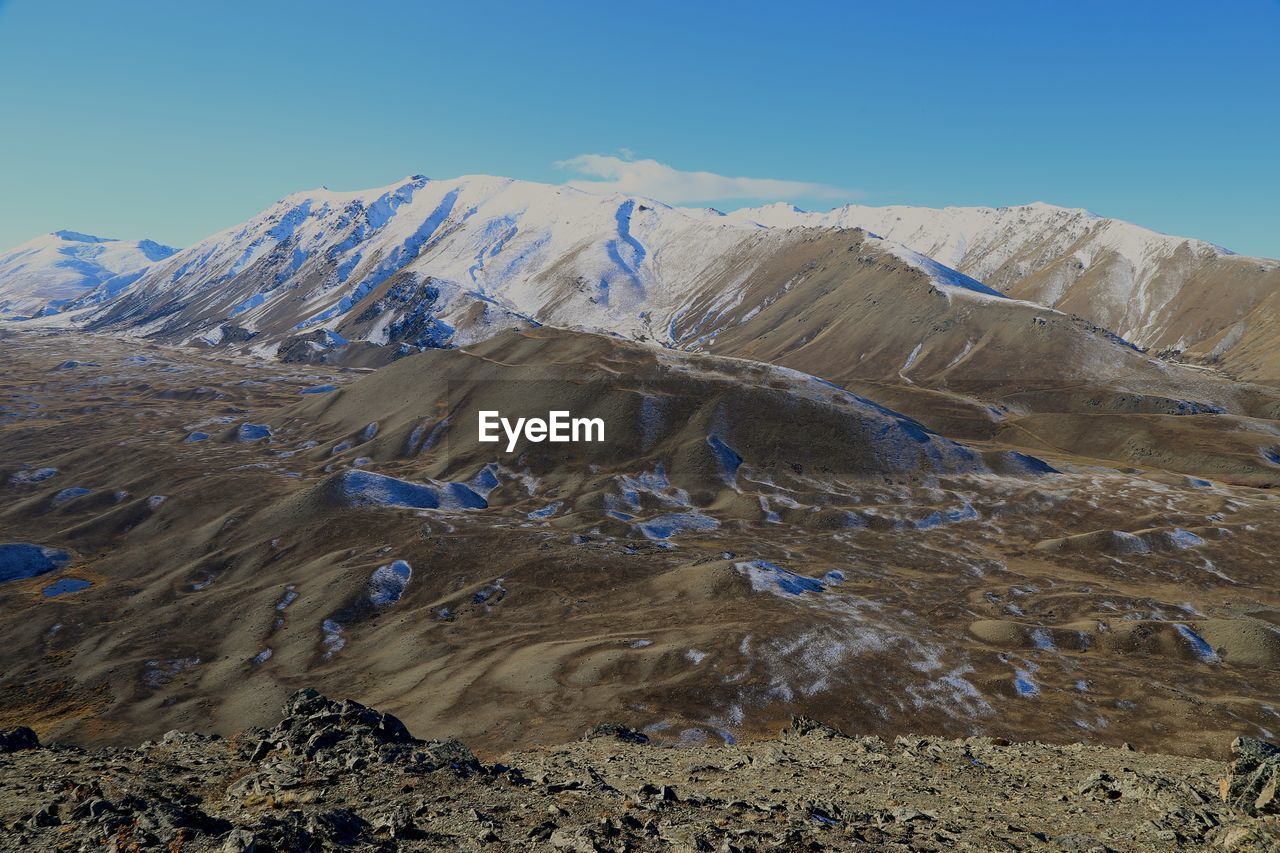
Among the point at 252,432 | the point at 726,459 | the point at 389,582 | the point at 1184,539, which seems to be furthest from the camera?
the point at 252,432

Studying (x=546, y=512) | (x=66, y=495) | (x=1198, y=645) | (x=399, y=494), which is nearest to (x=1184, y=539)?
(x=1198, y=645)

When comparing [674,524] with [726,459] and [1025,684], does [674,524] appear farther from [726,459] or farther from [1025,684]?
[1025,684]

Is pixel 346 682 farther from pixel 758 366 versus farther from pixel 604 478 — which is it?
pixel 758 366

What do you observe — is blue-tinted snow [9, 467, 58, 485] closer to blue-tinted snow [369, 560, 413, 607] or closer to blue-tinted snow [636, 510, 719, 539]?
blue-tinted snow [369, 560, 413, 607]

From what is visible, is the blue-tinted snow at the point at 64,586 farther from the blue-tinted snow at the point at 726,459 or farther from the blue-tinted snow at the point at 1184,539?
the blue-tinted snow at the point at 1184,539

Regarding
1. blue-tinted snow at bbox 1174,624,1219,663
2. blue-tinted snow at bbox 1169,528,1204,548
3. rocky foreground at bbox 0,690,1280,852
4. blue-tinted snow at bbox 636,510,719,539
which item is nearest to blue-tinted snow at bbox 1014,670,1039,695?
blue-tinted snow at bbox 1174,624,1219,663
